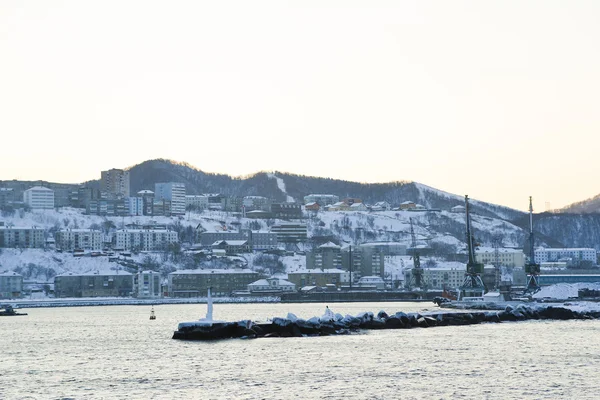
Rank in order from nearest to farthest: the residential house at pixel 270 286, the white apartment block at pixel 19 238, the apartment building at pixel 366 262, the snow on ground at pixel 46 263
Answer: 1. the residential house at pixel 270 286
2. the snow on ground at pixel 46 263
3. the white apartment block at pixel 19 238
4. the apartment building at pixel 366 262

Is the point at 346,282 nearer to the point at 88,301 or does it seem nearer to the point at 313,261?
the point at 313,261

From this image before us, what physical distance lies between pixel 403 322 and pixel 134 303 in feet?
256

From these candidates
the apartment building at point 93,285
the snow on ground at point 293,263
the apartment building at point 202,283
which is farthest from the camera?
the snow on ground at point 293,263

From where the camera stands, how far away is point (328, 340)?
53844 mm

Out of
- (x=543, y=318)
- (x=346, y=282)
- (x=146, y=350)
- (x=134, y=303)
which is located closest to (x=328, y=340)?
(x=146, y=350)

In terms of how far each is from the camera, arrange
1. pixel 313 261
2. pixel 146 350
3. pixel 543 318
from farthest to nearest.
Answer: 1. pixel 313 261
2. pixel 543 318
3. pixel 146 350

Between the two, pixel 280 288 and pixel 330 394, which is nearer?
pixel 330 394

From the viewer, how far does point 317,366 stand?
136 feet

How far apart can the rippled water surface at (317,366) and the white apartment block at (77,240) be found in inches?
5040

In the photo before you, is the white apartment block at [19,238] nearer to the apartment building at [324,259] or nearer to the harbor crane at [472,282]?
the apartment building at [324,259]

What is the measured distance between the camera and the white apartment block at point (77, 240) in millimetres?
186375

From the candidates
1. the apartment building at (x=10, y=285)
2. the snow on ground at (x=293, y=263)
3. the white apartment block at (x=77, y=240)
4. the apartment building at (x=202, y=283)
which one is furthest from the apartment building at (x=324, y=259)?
the apartment building at (x=10, y=285)

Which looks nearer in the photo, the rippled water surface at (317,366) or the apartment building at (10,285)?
the rippled water surface at (317,366)

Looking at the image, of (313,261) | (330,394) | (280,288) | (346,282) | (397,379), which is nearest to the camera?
(330,394)
